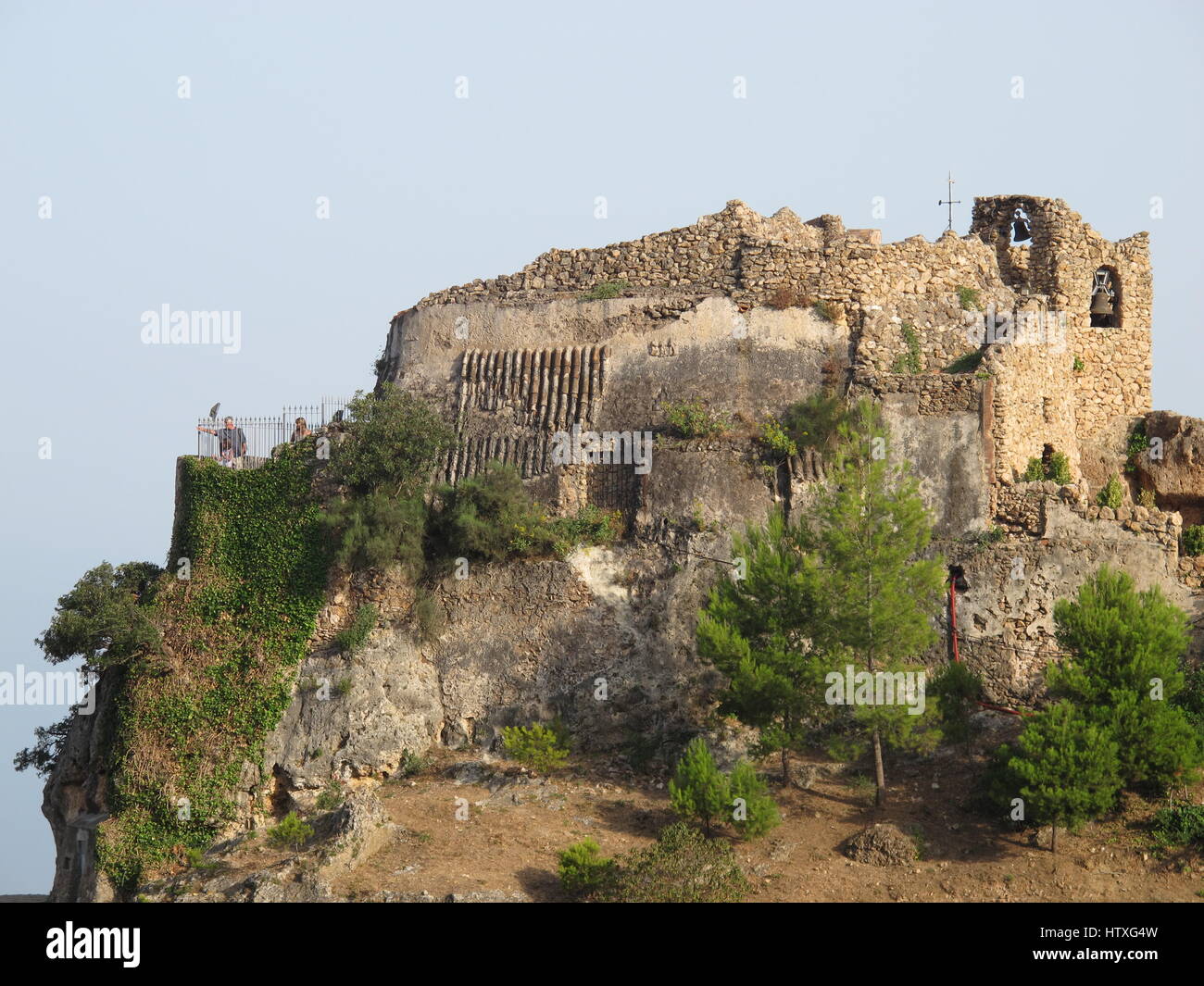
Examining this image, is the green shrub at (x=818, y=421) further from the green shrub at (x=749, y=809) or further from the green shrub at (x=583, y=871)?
the green shrub at (x=583, y=871)

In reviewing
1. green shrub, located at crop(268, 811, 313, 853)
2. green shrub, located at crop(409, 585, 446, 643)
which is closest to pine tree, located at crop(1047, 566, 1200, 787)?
green shrub, located at crop(409, 585, 446, 643)

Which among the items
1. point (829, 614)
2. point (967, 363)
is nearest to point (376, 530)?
point (829, 614)

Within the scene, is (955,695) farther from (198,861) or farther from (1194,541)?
(198,861)

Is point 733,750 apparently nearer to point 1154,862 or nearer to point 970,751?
point 970,751

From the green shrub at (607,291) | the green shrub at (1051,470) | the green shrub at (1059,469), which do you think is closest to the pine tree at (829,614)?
the green shrub at (1051,470)

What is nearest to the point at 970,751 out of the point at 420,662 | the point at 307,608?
the point at 420,662

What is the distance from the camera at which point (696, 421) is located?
3031cm

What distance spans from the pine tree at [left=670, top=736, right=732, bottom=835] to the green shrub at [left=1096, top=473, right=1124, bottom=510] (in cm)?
871

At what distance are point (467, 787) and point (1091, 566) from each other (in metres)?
9.75

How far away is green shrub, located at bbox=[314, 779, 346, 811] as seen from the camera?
92.3 ft

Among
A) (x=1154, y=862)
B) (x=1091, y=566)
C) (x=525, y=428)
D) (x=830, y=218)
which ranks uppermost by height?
(x=830, y=218)

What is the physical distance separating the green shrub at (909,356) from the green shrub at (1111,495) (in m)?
3.56

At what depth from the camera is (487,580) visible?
30.0m

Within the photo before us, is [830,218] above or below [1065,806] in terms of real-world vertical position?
above
